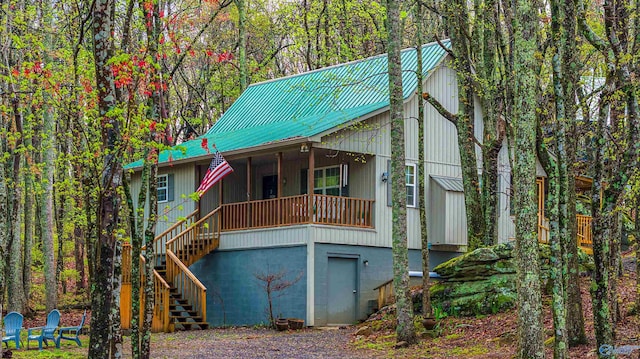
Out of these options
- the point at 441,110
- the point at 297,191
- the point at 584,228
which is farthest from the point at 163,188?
the point at 584,228

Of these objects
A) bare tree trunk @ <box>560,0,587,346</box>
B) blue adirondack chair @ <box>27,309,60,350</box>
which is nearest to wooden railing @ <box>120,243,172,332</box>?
blue adirondack chair @ <box>27,309,60,350</box>

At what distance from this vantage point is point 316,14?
1389 inches

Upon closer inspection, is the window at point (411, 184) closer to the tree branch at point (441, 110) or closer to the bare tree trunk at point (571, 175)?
the tree branch at point (441, 110)

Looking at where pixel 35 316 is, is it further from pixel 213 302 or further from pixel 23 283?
pixel 213 302

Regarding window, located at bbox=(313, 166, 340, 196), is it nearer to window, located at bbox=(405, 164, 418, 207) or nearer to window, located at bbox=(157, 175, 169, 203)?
window, located at bbox=(405, 164, 418, 207)

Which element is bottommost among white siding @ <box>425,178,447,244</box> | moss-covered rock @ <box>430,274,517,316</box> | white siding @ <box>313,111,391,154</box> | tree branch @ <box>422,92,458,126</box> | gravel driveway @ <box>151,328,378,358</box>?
gravel driveway @ <box>151,328,378,358</box>

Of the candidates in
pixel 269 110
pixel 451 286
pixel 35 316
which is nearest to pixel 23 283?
pixel 35 316

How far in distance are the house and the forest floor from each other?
205 cm

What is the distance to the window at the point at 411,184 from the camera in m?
24.5

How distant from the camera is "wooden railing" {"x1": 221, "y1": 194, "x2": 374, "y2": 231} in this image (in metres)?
23.0

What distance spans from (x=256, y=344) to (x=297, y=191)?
7.93 metres

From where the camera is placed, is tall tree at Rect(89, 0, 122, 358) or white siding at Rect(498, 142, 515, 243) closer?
tall tree at Rect(89, 0, 122, 358)

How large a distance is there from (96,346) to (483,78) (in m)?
12.8

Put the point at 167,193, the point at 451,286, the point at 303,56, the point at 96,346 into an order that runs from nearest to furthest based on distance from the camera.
Result: the point at 96,346, the point at 451,286, the point at 167,193, the point at 303,56
